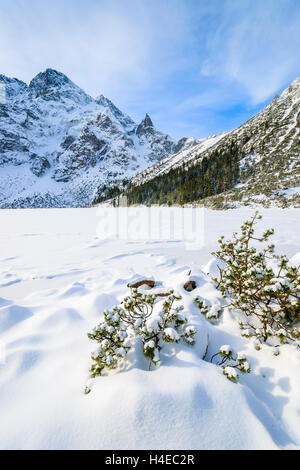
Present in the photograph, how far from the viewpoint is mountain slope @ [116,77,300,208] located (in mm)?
28047

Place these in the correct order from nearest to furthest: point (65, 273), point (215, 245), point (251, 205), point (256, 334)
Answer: point (256, 334) < point (65, 273) < point (215, 245) < point (251, 205)

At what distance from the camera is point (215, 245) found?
7.52 metres

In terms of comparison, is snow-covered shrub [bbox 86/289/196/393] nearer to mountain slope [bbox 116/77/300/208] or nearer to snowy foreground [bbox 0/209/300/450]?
snowy foreground [bbox 0/209/300/450]

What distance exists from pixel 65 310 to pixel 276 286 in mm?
2948

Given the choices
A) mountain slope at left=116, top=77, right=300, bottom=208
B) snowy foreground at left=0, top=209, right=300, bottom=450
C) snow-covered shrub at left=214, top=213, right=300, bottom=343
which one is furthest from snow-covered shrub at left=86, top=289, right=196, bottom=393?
mountain slope at left=116, top=77, right=300, bottom=208

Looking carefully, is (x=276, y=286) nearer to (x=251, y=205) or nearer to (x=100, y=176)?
(x=251, y=205)

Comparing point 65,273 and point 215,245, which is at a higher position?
point 215,245

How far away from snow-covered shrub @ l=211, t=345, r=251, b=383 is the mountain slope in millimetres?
24920

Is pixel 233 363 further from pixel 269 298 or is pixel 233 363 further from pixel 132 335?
pixel 132 335

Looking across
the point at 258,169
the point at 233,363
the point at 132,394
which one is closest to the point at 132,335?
the point at 132,394

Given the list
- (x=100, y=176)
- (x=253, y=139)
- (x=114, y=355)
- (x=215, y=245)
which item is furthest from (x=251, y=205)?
(x=100, y=176)

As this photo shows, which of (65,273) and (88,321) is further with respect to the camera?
(65,273)
